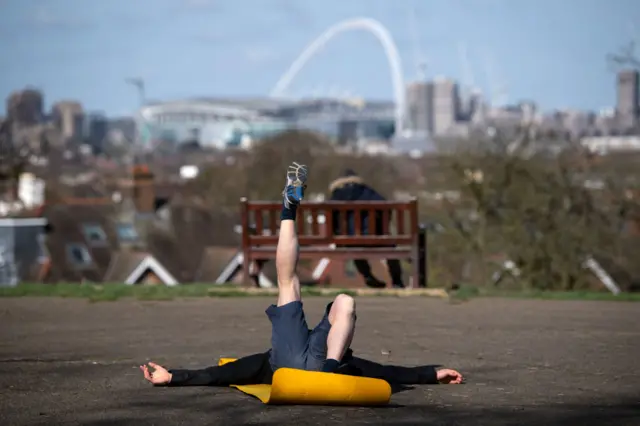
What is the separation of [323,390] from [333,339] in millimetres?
469

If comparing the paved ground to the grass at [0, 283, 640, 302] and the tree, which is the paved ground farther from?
the tree

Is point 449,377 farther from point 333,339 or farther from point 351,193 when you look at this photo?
point 351,193

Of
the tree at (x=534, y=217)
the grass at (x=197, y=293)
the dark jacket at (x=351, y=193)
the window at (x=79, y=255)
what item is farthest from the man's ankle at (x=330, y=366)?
the window at (x=79, y=255)

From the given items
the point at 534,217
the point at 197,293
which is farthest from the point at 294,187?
the point at 534,217

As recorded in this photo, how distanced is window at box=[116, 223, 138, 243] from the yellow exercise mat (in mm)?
75020

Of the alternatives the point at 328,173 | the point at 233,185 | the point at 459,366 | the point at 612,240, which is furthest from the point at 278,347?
the point at 233,185

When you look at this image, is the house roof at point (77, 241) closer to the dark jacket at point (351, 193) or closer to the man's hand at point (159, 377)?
the dark jacket at point (351, 193)

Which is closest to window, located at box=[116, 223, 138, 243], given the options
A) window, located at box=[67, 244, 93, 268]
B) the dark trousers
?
window, located at box=[67, 244, 93, 268]

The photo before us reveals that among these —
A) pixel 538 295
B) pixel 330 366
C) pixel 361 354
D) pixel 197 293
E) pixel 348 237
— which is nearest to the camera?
pixel 330 366

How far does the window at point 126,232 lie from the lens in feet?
280

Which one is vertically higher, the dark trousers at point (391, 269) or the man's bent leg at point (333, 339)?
the man's bent leg at point (333, 339)

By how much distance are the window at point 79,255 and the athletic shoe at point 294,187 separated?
218ft

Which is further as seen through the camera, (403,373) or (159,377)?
(403,373)

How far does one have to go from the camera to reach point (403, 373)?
11.0 metres
